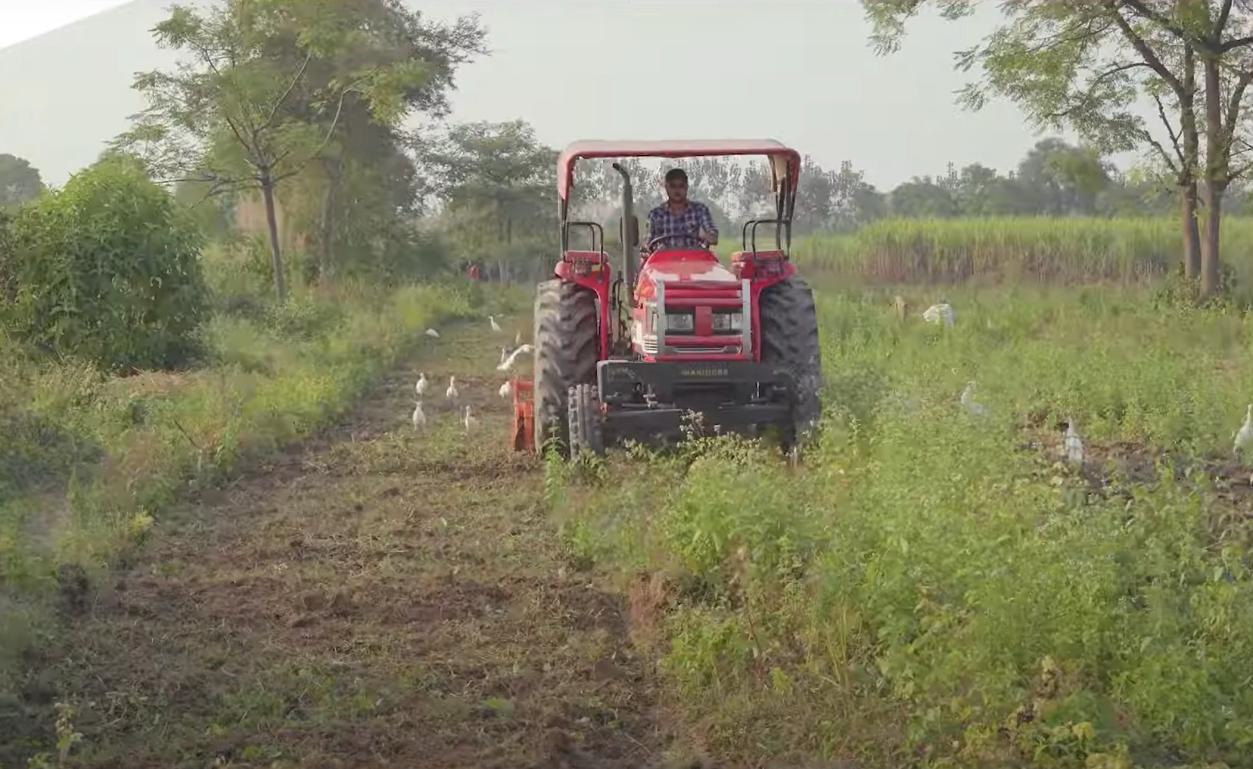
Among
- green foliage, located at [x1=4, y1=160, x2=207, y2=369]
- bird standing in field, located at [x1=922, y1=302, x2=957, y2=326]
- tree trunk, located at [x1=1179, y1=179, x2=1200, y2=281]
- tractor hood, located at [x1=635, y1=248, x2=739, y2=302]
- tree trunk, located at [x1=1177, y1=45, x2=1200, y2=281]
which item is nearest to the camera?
tractor hood, located at [x1=635, y1=248, x2=739, y2=302]

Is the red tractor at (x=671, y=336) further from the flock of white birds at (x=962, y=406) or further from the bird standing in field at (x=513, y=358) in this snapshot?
the bird standing in field at (x=513, y=358)

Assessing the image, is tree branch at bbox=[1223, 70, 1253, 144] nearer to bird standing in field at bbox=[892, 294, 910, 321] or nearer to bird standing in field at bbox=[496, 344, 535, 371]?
bird standing in field at bbox=[892, 294, 910, 321]

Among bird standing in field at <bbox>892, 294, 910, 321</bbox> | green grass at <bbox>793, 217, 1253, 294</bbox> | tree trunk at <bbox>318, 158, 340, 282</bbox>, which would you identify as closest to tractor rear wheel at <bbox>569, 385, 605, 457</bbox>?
bird standing in field at <bbox>892, 294, 910, 321</bbox>

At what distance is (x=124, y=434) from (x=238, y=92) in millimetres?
9716

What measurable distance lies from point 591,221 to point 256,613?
4.21 meters

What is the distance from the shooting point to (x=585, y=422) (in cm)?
831

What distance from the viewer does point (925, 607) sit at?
4.77m

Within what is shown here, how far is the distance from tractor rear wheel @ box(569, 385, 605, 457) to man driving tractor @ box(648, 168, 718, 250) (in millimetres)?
1378

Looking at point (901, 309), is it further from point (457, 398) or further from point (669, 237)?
point (669, 237)

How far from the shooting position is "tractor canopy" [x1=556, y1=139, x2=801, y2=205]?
865 cm

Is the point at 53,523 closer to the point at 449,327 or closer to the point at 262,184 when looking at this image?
the point at 262,184

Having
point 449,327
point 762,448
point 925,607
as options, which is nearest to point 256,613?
point 925,607

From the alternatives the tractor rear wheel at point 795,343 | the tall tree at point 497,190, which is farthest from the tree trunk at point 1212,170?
the tall tree at point 497,190

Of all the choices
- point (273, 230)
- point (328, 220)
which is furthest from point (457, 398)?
point (328, 220)
